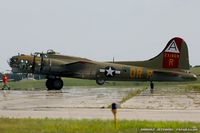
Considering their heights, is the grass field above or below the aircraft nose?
below

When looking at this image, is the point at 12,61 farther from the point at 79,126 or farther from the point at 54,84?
the point at 79,126

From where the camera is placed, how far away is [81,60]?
35.5m

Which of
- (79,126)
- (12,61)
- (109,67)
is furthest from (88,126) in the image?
(109,67)

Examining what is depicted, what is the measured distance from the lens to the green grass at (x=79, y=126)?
10.6 metres

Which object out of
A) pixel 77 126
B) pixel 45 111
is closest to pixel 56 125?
pixel 77 126

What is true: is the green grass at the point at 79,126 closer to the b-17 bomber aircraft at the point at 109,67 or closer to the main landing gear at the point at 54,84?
the b-17 bomber aircraft at the point at 109,67

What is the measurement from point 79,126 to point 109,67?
24.1 m

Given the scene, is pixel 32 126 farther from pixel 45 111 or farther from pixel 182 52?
pixel 182 52

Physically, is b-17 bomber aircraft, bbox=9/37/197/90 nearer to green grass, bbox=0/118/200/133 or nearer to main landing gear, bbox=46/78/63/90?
main landing gear, bbox=46/78/63/90

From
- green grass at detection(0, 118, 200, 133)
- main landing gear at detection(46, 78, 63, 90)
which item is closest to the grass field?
green grass at detection(0, 118, 200, 133)

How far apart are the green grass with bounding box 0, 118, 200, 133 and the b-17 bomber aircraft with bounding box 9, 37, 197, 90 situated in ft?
70.5

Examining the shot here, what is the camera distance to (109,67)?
1384 inches

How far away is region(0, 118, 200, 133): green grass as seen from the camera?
1062cm

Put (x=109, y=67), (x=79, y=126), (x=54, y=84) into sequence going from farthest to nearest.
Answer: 1. (x=109, y=67)
2. (x=54, y=84)
3. (x=79, y=126)
